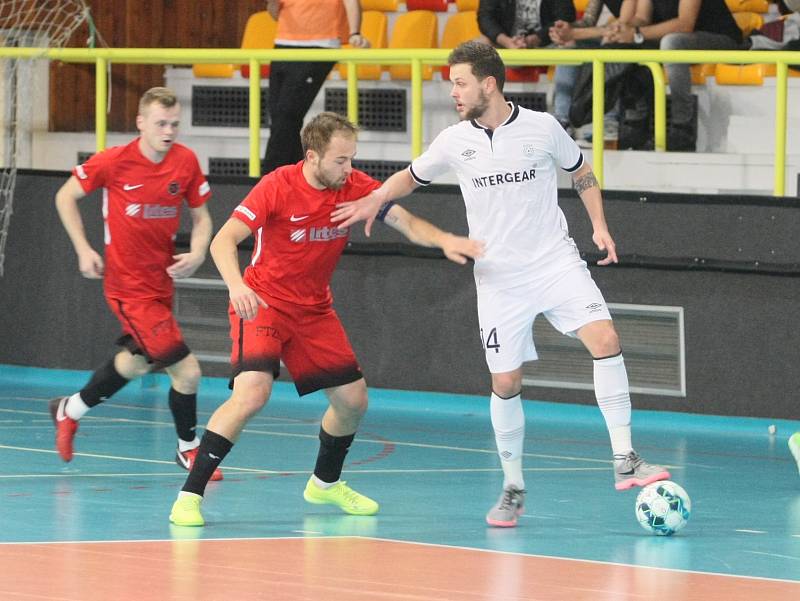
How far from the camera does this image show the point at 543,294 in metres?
8.23

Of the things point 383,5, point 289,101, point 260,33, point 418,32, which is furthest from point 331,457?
point 260,33

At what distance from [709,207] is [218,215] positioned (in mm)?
3895

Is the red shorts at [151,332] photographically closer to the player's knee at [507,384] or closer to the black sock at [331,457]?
the black sock at [331,457]

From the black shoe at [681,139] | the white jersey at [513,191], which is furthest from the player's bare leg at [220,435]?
the black shoe at [681,139]

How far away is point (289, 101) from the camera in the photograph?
13.2 metres

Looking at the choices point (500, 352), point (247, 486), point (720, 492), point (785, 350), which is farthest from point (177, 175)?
point (785, 350)

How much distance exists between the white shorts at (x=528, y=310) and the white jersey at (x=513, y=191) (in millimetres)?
57

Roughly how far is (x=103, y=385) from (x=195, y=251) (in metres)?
1.11

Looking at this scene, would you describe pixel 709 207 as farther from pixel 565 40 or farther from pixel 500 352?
pixel 500 352

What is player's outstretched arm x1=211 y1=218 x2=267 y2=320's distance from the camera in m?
7.62

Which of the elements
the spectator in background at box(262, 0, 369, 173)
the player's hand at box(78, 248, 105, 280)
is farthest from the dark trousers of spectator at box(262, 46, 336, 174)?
the player's hand at box(78, 248, 105, 280)

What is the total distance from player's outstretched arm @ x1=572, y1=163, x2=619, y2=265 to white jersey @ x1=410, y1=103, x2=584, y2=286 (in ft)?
0.49

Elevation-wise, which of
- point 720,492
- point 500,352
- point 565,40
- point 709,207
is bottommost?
point 720,492

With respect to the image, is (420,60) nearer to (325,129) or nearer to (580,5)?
(580,5)
